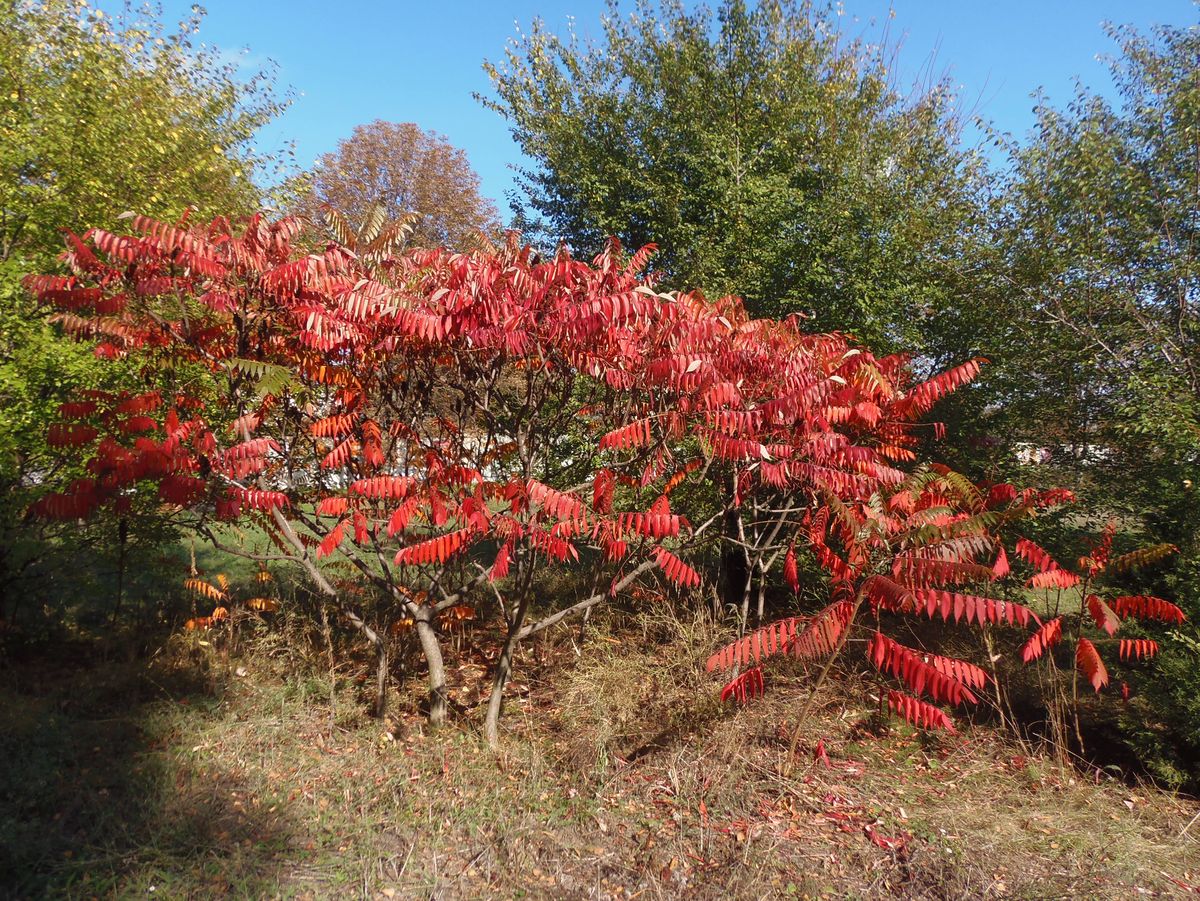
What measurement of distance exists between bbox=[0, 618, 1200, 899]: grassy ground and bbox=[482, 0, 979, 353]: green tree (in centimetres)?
458

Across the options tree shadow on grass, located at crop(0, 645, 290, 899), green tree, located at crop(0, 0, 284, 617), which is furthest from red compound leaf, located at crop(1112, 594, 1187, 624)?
green tree, located at crop(0, 0, 284, 617)

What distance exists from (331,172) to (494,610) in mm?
21694

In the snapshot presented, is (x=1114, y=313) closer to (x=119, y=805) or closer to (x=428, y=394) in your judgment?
Result: (x=428, y=394)

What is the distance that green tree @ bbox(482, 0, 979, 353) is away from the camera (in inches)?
318

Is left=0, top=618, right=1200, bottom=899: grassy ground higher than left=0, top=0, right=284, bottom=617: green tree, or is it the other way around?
left=0, top=0, right=284, bottom=617: green tree

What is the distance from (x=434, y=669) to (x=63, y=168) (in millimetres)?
5587

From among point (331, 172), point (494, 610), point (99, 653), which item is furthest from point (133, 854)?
point (331, 172)

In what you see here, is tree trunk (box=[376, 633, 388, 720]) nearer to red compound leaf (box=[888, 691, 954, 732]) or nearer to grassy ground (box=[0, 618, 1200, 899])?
grassy ground (box=[0, 618, 1200, 899])

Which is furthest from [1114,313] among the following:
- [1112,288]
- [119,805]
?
[119,805]

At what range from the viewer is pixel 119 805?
13.0 feet

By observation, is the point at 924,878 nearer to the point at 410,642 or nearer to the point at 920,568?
the point at 920,568

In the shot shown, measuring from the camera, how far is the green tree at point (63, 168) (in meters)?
5.24

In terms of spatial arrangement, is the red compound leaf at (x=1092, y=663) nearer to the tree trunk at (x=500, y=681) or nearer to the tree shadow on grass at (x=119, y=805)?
the tree trunk at (x=500, y=681)

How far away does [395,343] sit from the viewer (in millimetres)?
4688
